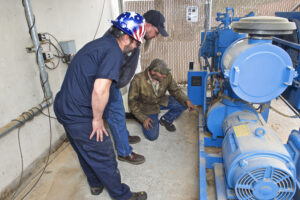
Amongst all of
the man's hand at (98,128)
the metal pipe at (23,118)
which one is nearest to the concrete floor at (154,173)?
the metal pipe at (23,118)

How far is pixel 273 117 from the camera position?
2867mm

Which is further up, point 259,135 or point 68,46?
point 68,46

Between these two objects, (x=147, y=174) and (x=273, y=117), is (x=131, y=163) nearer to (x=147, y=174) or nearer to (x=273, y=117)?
(x=147, y=174)

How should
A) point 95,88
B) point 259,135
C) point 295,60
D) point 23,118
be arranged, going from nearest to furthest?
point 95,88, point 259,135, point 295,60, point 23,118

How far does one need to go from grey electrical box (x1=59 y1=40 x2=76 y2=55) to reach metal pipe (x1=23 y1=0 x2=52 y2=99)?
1.29 ft

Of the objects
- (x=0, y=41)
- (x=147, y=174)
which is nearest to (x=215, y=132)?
(x=147, y=174)

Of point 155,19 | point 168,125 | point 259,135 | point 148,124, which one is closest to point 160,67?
point 155,19

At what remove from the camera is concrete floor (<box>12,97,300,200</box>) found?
1.82 meters

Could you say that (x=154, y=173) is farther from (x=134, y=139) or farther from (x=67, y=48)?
(x=67, y=48)

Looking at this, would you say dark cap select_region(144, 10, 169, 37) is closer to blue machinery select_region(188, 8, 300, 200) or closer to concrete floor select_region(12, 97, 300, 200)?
blue machinery select_region(188, 8, 300, 200)

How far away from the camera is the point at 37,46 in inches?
75.7

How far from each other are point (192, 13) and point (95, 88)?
3119mm

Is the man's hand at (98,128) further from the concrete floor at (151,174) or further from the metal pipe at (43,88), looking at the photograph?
the metal pipe at (43,88)

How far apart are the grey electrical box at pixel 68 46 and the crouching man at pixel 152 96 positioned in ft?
2.47
